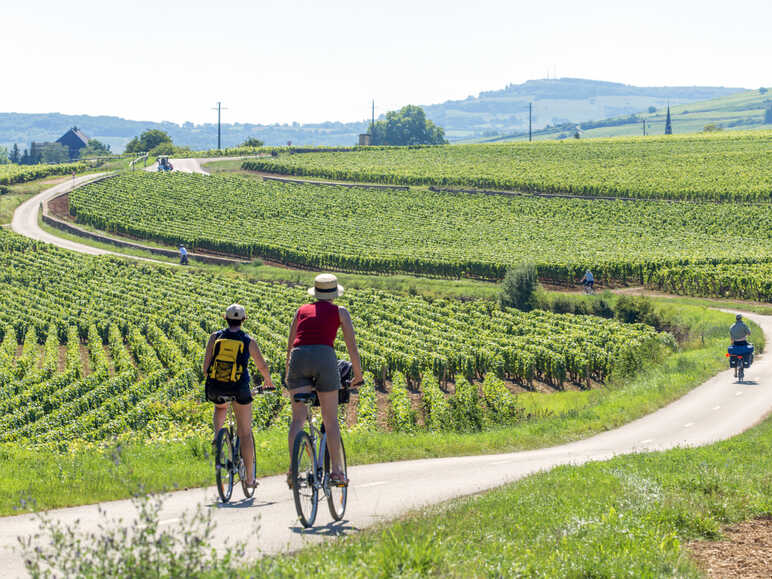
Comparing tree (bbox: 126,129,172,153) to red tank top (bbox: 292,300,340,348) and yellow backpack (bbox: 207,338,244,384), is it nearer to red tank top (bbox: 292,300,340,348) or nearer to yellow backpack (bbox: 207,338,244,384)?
yellow backpack (bbox: 207,338,244,384)

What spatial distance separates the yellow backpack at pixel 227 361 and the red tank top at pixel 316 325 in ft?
2.69

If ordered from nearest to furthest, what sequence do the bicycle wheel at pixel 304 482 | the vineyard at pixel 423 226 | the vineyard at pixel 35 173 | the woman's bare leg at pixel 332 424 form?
the bicycle wheel at pixel 304 482
the woman's bare leg at pixel 332 424
the vineyard at pixel 423 226
the vineyard at pixel 35 173

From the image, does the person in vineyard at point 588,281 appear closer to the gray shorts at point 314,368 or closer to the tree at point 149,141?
the gray shorts at point 314,368

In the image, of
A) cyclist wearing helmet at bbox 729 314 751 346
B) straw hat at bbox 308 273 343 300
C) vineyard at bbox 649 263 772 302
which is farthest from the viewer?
vineyard at bbox 649 263 772 302

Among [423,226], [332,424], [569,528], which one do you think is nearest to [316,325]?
[332,424]

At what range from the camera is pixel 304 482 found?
27.9 ft

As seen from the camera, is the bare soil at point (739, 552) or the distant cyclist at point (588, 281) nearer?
the bare soil at point (739, 552)

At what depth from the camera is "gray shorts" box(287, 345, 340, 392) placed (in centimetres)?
859

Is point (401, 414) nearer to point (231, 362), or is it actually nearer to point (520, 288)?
point (231, 362)

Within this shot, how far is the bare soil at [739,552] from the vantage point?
8078 millimetres

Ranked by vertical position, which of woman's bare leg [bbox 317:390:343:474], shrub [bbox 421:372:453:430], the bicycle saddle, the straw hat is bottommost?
shrub [bbox 421:372:453:430]

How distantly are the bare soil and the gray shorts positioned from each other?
149 inches

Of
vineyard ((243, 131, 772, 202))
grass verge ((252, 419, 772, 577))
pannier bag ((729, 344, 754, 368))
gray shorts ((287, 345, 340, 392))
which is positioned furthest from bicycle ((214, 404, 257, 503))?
vineyard ((243, 131, 772, 202))

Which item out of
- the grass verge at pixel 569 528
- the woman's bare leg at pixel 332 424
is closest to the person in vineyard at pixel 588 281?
the grass verge at pixel 569 528
